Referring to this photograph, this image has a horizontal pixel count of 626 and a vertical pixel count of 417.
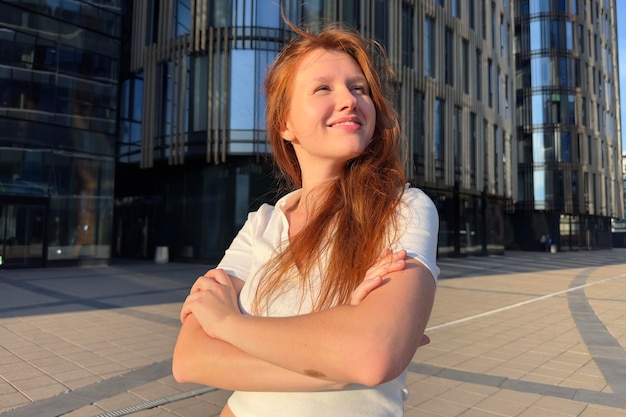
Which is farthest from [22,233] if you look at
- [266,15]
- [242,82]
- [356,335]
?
[356,335]

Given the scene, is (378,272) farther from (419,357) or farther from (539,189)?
(539,189)

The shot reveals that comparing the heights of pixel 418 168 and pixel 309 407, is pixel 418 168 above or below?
above

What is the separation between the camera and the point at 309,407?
106 cm

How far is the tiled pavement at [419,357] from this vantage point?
3840 mm

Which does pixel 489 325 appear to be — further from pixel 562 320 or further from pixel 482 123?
pixel 482 123

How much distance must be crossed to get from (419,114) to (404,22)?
4.48 m

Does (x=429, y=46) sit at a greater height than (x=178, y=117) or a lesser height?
greater

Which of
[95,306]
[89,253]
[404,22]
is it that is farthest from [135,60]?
[95,306]

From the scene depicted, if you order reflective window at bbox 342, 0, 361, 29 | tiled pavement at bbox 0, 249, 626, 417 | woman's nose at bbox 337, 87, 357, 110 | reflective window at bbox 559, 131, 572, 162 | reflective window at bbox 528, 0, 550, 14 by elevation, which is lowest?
tiled pavement at bbox 0, 249, 626, 417

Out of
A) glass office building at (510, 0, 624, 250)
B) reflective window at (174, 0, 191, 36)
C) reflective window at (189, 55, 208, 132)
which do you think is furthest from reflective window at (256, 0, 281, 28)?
glass office building at (510, 0, 624, 250)

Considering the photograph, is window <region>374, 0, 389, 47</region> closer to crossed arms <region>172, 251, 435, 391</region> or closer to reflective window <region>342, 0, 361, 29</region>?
reflective window <region>342, 0, 361, 29</region>

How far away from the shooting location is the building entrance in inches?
611

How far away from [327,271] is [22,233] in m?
17.6

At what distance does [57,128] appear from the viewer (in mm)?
16688
